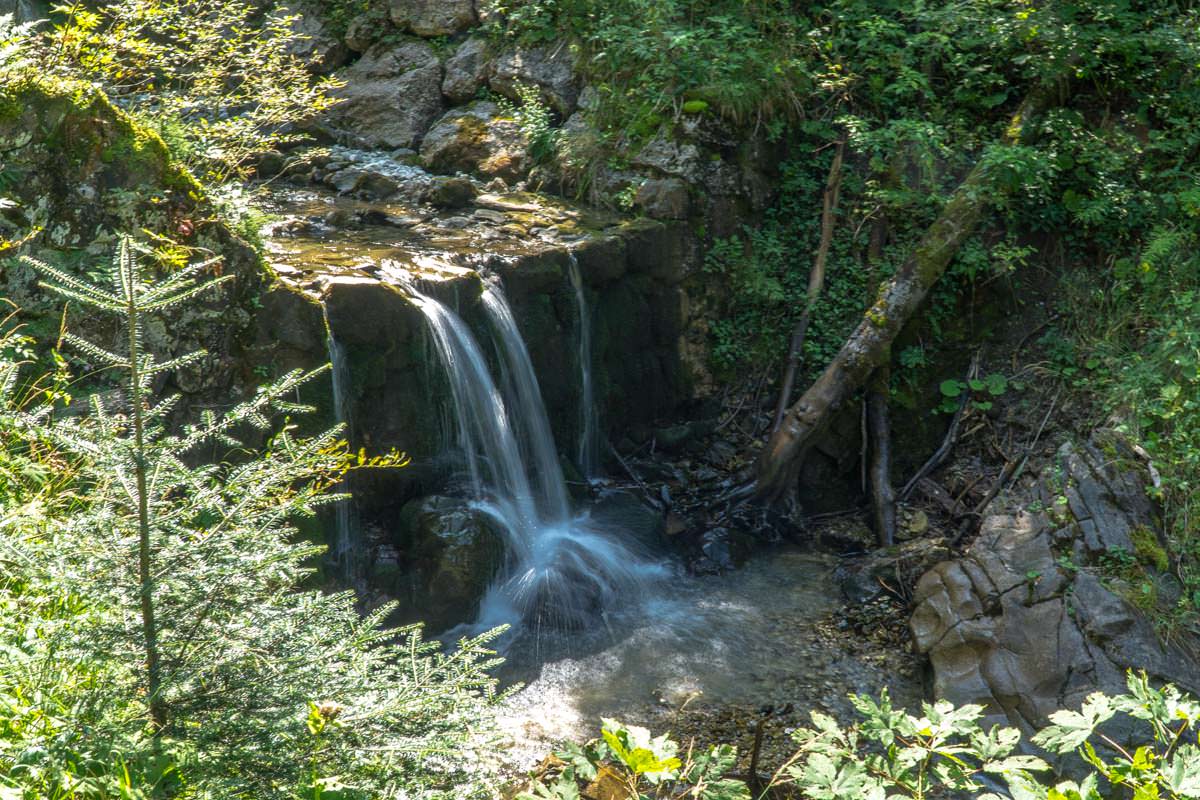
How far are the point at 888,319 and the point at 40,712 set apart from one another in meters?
6.72

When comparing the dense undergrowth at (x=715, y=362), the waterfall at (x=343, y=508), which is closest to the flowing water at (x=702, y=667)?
the dense undergrowth at (x=715, y=362)

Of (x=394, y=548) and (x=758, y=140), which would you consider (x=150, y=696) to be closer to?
(x=394, y=548)

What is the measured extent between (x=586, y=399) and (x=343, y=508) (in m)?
2.65

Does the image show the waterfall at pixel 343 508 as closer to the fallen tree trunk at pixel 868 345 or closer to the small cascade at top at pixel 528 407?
the small cascade at top at pixel 528 407

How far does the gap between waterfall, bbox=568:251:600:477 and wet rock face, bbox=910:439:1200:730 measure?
9.63 ft

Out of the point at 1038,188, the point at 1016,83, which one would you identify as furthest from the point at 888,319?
the point at 1016,83

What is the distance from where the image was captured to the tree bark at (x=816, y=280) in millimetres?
8508

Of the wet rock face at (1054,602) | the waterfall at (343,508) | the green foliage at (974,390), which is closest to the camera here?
the wet rock face at (1054,602)

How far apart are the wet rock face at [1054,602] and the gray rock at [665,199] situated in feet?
12.6

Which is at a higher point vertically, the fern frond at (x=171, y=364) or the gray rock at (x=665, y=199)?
the fern frond at (x=171, y=364)

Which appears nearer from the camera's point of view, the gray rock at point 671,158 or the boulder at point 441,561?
the boulder at point 441,561

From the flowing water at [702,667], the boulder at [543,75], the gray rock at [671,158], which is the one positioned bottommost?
the flowing water at [702,667]

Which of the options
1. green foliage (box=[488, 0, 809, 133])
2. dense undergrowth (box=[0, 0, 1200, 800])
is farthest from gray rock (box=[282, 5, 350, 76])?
green foliage (box=[488, 0, 809, 133])

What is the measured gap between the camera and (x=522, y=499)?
23.6 feet
